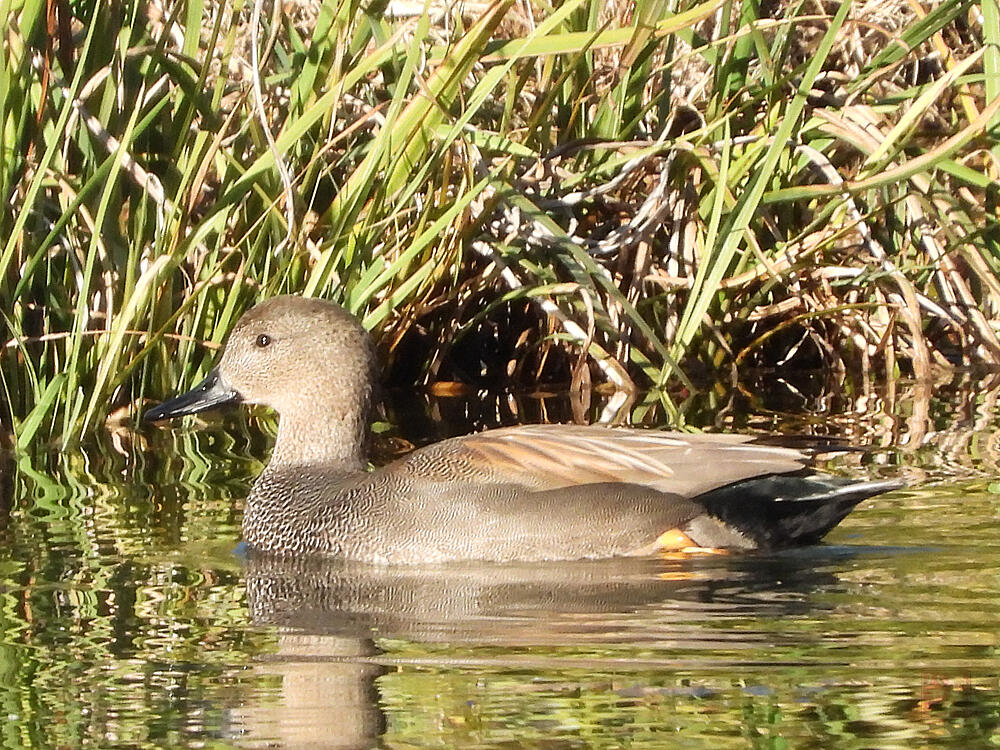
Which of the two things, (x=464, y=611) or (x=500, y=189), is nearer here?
(x=464, y=611)

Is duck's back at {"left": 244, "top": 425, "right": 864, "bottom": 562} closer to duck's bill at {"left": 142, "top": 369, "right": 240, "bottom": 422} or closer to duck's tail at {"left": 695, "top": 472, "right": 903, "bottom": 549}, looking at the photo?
duck's tail at {"left": 695, "top": 472, "right": 903, "bottom": 549}

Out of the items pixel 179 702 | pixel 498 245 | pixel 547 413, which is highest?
pixel 498 245

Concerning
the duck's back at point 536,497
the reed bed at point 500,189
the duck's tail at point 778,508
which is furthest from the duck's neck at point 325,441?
the duck's tail at point 778,508

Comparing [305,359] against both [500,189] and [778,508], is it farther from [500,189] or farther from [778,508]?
[778,508]

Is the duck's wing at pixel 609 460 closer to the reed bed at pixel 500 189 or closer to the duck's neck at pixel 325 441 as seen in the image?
the duck's neck at pixel 325 441

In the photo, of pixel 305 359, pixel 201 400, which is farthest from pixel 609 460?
pixel 201 400

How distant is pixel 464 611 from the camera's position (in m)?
4.25

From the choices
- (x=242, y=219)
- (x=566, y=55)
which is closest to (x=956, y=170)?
(x=566, y=55)

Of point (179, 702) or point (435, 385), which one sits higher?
point (435, 385)

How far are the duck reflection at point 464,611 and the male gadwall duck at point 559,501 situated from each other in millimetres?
80

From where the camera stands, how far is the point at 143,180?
605 cm

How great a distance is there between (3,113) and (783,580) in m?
2.69

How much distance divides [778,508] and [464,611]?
3.78 feet

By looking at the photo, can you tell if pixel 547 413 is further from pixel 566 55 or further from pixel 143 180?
pixel 143 180
